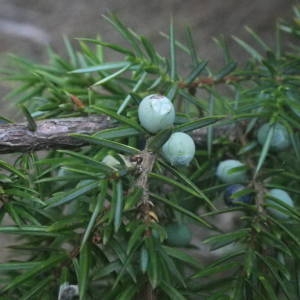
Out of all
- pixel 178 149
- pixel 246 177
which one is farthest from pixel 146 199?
pixel 246 177

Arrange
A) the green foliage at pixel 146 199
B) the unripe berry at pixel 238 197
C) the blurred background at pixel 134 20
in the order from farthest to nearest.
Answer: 1. the blurred background at pixel 134 20
2. the unripe berry at pixel 238 197
3. the green foliage at pixel 146 199

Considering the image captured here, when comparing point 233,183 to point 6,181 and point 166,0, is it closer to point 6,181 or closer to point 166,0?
point 6,181

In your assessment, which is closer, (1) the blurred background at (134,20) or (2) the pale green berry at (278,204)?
(2) the pale green berry at (278,204)

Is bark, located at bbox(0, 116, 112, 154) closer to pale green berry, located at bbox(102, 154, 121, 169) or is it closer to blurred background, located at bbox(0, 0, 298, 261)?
pale green berry, located at bbox(102, 154, 121, 169)

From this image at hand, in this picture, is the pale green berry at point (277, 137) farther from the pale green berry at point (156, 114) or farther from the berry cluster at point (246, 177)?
the pale green berry at point (156, 114)

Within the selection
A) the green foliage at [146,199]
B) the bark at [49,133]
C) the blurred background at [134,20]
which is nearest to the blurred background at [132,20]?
the blurred background at [134,20]

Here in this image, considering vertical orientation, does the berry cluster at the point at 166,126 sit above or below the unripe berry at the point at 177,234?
above

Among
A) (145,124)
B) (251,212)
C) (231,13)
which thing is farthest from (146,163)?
(231,13)

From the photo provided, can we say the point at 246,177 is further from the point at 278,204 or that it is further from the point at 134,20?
the point at 134,20

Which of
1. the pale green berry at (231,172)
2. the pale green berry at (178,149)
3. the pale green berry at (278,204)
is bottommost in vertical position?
the pale green berry at (278,204)
